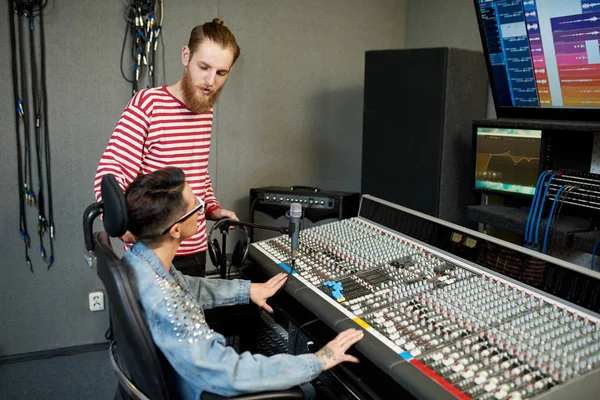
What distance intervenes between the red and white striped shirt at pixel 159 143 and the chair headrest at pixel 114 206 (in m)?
0.55

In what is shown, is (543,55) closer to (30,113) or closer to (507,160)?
(507,160)

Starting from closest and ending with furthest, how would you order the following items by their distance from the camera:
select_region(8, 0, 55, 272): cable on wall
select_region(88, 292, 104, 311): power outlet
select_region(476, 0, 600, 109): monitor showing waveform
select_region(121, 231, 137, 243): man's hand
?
1. select_region(121, 231, 137, 243): man's hand
2. select_region(476, 0, 600, 109): monitor showing waveform
3. select_region(8, 0, 55, 272): cable on wall
4. select_region(88, 292, 104, 311): power outlet

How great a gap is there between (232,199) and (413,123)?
1249 millimetres

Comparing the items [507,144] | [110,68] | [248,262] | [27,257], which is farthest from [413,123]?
[27,257]

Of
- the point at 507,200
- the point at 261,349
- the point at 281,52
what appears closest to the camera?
the point at 261,349

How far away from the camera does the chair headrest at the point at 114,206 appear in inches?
46.6

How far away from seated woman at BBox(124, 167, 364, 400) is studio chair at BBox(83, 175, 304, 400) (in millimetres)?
32

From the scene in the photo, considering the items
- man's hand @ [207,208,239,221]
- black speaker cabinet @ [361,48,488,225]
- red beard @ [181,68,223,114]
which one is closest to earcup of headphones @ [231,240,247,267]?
man's hand @ [207,208,239,221]

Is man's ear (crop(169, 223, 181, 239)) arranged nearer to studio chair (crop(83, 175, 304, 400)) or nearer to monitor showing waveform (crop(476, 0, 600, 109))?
studio chair (crop(83, 175, 304, 400))

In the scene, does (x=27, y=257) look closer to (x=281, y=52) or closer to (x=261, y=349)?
(x=261, y=349)

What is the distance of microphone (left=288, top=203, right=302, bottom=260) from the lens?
5.97 ft

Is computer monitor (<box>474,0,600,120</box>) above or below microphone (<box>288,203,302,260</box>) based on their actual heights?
above

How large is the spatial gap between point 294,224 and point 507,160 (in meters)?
0.93

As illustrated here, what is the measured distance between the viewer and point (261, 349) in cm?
211
